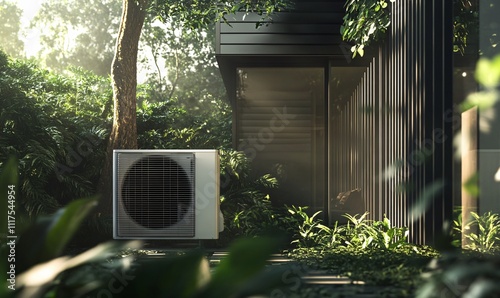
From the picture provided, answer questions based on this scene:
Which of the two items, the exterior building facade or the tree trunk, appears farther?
the tree trunk

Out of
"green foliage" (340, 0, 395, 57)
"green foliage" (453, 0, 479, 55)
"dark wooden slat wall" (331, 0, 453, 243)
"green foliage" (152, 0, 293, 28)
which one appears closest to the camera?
"dark wooden slat wall" (331, 0, 453, 243)

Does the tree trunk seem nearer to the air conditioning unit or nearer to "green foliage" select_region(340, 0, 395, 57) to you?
the air conditioning unit

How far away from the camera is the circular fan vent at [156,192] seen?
4320 mm

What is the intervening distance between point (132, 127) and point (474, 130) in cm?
352

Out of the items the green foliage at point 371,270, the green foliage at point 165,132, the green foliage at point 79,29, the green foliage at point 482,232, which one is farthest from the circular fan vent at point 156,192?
the green foliage at point 79,29

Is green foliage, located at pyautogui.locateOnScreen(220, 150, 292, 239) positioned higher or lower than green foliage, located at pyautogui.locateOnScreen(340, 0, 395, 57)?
lower

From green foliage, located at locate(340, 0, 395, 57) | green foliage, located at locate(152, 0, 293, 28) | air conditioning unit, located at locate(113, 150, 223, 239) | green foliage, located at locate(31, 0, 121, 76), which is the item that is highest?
green foliage, located at locate(31, 0, 121, 76)

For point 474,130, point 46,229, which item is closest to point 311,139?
point 474,130

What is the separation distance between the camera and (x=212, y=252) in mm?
4793

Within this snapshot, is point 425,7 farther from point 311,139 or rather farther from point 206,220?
point 311,139

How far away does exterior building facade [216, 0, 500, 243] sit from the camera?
3.92 meters

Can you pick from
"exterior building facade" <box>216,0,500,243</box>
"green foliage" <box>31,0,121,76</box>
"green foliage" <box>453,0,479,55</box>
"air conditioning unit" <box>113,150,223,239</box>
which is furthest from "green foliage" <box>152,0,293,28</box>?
"green foliage" <box>31,0,121,76</box>

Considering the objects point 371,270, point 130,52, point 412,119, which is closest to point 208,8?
point 130,52

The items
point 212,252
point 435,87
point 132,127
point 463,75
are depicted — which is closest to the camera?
point 435,87
